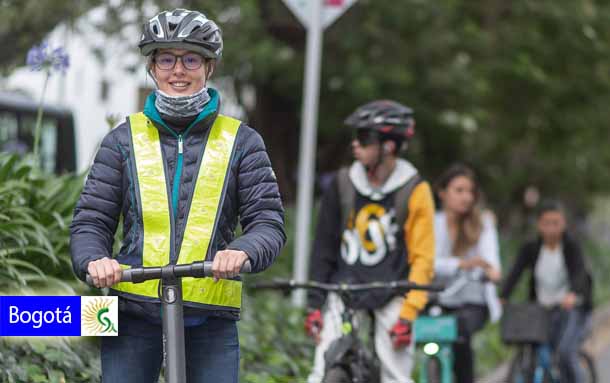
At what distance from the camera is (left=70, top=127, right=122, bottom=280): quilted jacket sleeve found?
352 centimetres

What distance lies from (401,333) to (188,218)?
7.57 ft

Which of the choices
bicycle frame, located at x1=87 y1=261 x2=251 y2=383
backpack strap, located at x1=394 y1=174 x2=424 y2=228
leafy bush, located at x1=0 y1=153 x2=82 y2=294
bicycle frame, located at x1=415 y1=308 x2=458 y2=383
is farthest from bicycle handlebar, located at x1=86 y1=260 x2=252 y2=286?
bicycle frame, located at x1=415 y1=308 x2=458 y2=383

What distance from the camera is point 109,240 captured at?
11.8 feet

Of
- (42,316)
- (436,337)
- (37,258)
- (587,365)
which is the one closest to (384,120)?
(436,337)

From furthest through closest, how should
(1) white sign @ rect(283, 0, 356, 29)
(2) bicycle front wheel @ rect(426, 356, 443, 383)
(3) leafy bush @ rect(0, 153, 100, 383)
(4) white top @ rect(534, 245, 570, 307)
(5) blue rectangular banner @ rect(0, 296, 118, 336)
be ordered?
1. (1) white sign @ rect(283, 0, 356, 29)
2. (4) white top @ rect(534, 245, 570, 307)
3. (2) bicycle front wheel @ rect(426, 356, 443, 383)
4. (3) leafy bush @ rect(0, 153, 100, 383)
5. (5) blue rectangular banner @ rect(0, 296, 118, 336)

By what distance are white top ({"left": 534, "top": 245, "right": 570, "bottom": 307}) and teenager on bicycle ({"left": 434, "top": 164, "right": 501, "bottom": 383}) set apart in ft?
2.87

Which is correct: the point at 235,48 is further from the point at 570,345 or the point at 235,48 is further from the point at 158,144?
the point at 158,144

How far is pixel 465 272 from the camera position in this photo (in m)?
7.29

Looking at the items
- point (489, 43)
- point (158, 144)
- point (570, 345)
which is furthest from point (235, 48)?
point (158, 144)

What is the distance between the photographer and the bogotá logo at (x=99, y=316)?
132 inches

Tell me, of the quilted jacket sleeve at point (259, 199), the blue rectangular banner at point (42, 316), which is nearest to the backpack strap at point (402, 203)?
the quilted jacket sleeve at point (259, 199)

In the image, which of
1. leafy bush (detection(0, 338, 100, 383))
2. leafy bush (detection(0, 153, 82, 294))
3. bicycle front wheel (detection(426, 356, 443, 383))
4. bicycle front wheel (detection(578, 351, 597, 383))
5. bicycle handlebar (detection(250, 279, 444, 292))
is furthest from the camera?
bicycle front wheel (detection(578, 351, 597, 383))

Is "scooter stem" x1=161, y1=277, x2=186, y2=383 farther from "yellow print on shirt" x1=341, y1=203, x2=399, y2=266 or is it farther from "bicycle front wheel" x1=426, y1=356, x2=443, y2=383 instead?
"bicycle front wheel" x1=426, y1=356, x2=443, y2=383

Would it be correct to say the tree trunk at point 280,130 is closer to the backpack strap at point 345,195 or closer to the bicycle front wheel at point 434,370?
the bicycle front wheel at point 434,370
